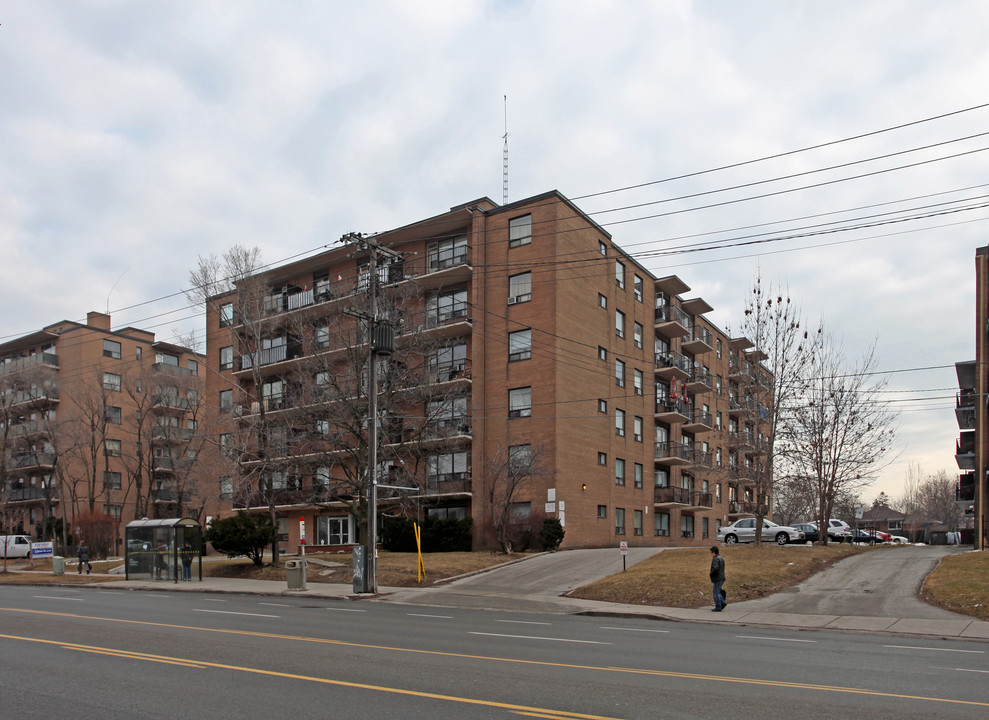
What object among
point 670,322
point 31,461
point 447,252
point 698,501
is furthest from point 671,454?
point 31,461

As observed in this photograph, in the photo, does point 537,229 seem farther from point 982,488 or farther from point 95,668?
point 95,668

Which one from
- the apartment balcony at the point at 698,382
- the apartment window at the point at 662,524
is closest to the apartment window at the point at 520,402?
the apartment window at the point at 662,524

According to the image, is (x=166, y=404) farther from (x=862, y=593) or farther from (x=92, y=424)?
(x=862, y=593)

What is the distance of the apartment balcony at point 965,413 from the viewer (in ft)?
170

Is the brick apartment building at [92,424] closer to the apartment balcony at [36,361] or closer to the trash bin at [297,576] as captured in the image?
the apartment balcony at [36,361]

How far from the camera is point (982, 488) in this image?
41.9 m

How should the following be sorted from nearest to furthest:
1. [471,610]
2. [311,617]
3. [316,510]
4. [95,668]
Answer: [95,668] < [311,617] < [471,610] < [316,510]

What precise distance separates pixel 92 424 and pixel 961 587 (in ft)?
178

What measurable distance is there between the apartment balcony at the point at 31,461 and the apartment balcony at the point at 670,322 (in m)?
44.5

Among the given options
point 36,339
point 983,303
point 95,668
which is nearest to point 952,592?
point 95,668

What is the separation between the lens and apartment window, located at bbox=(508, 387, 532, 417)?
136 feet

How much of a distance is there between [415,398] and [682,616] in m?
19.2

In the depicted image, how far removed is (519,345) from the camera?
4241 centimetres

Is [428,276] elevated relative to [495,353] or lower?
elevated
